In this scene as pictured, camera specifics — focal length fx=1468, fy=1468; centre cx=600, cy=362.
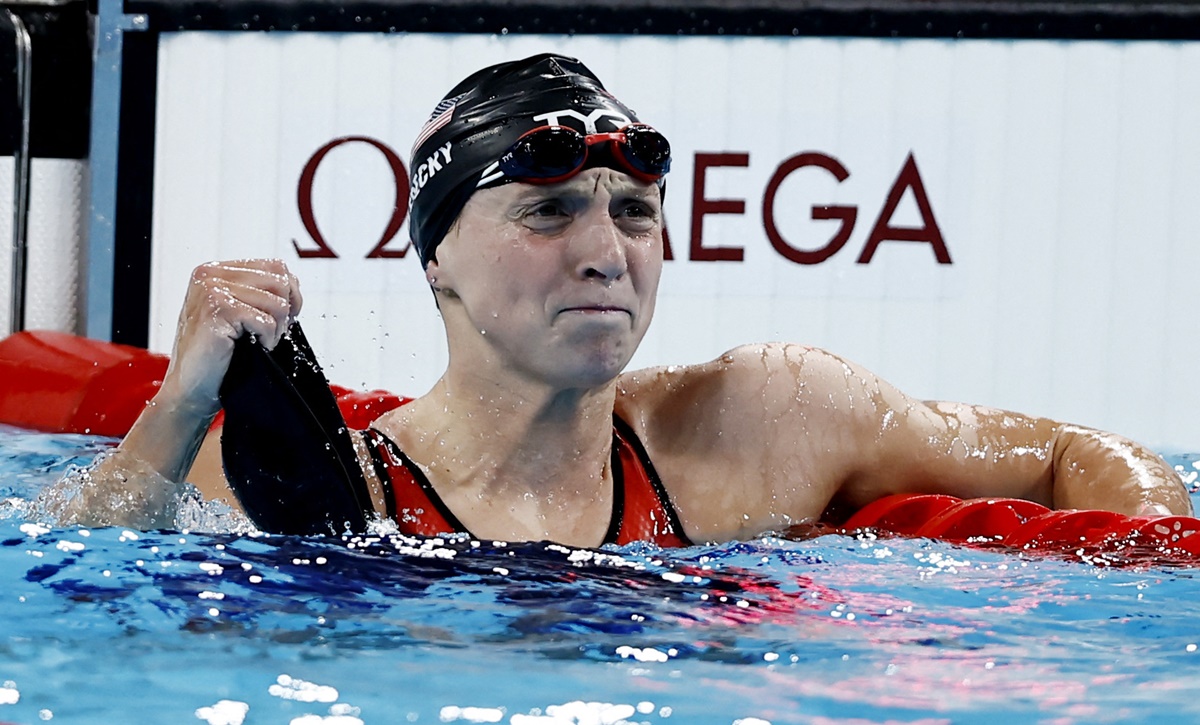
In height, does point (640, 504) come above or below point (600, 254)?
below

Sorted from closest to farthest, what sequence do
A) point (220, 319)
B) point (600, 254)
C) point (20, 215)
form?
point (220, 319), point (600, 254), point (20, 215)

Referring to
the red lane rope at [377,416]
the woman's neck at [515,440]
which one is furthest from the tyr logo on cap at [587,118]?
the red lane rope at [377,416]

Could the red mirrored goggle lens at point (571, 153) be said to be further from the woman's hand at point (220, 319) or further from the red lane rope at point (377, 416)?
the red lane rope at point (377, 416)

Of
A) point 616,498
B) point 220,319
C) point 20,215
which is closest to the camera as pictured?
point 220,319

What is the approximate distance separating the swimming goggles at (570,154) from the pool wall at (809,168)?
8.41 ft

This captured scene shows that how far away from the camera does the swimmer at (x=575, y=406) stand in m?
2.01

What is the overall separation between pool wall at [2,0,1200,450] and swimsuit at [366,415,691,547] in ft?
7.90

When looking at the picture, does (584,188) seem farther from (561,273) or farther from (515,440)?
(515,440)

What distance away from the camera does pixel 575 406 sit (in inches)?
89.4

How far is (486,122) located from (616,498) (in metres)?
0.62

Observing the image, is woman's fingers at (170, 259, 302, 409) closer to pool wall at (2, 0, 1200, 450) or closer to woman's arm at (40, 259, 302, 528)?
woman's arm at (40, 259, 302, 528)

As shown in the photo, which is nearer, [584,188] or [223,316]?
[223,316]

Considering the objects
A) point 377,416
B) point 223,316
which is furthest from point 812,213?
point 223,316

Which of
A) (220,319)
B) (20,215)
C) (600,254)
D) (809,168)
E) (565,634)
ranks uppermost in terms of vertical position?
(809,168)
